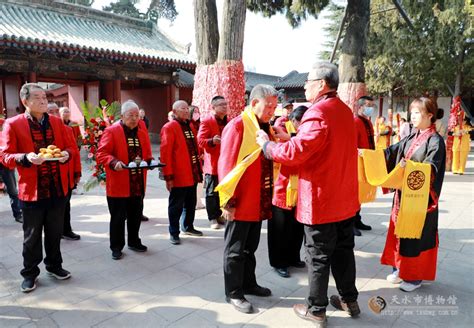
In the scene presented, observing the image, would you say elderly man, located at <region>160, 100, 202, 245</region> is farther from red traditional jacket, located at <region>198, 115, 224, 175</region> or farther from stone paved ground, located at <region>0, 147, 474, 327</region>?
stone paved ground, located at <region>0, 147, 474, 327</region>

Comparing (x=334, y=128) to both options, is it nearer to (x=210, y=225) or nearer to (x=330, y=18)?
(x=210, y=225)

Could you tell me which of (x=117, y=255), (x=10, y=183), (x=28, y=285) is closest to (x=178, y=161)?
(x=117, y=255)

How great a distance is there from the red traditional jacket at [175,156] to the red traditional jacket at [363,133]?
7.18 ft

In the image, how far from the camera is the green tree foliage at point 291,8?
32.2 feet

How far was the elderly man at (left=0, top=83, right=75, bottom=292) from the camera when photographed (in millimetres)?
2973

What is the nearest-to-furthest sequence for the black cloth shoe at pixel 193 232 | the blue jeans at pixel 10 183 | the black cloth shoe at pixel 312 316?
the black cloth shoe at pixel 312 316 < the black cloth shoe at pixel 193 232 < the blue jeans at pixel 10 183

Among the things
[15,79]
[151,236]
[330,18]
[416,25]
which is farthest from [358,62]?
[330,18]

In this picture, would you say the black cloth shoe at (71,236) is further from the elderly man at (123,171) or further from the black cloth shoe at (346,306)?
the black cloth shoe at (346,306)

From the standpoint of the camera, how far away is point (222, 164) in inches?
104

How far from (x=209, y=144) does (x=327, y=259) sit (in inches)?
92.2

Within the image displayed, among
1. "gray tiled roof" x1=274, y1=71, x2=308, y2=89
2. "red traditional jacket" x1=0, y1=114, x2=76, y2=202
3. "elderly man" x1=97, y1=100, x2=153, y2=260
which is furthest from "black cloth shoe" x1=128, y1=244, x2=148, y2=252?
"gray tiled roof" x1=274, y1=71, x2=308, y2=89

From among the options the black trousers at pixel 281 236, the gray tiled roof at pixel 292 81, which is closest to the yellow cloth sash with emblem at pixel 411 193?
the black trousers at pixel 281 236

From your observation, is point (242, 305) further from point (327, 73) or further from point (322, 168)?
point (327, 73)

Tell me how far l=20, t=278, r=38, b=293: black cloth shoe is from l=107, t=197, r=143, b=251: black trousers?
87 centimetres
